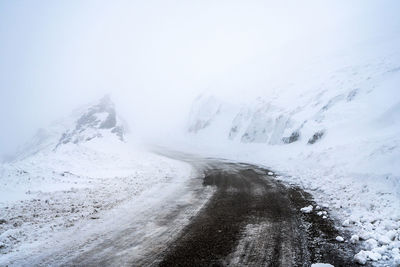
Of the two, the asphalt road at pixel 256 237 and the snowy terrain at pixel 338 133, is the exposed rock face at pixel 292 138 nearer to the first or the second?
the snowy terrain at pixel 338 133

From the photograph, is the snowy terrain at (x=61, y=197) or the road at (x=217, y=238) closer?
the road at (x=217, y=238)

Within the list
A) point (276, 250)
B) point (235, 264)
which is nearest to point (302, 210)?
point (276, 250)

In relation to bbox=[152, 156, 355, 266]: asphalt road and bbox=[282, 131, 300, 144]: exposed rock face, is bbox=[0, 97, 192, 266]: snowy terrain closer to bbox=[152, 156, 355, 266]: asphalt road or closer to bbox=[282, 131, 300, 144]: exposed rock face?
bbox=[152, 156, 355, 266]: asphalt road

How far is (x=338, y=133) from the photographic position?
17672mm

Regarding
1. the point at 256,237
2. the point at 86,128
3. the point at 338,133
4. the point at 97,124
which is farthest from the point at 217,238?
the point at 86,128

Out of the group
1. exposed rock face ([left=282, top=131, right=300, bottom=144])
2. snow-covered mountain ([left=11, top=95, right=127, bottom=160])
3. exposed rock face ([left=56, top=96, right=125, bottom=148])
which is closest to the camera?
exposed rock face ([left=282, top=131, right=300, bottom=144])

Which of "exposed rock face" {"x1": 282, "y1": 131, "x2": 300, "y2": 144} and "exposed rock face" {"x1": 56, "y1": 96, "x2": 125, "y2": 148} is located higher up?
"exposed rock face" {"x1": 282, "y1": 131, "x2": 300, "y2": 144}

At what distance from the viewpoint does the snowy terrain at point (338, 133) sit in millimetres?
6828

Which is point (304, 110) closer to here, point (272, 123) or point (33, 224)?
point (272, 123)

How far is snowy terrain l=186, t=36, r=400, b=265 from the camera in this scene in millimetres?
6828

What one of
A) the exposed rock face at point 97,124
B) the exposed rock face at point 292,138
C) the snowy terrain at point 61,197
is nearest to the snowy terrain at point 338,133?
the exposed rock face at point 292,138

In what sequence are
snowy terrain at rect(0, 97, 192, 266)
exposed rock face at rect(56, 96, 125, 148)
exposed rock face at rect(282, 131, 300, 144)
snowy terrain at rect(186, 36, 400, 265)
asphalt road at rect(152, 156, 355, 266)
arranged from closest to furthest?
asphalt road at rect(152, 156, 355, 266) < snowy terrain at rect(0, 97, 192, 266) < snowy terrain at rect(186, 36, 400, 265) < exposed rock face at rect(282, 131, 300, 144) < exposed rock face at rect(56, 96, 125, 148)

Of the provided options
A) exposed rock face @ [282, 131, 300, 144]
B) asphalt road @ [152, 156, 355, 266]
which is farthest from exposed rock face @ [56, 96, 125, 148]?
asphalt road @ [152, 156, 355, 266]

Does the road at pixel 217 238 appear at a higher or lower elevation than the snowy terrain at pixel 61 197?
higher
